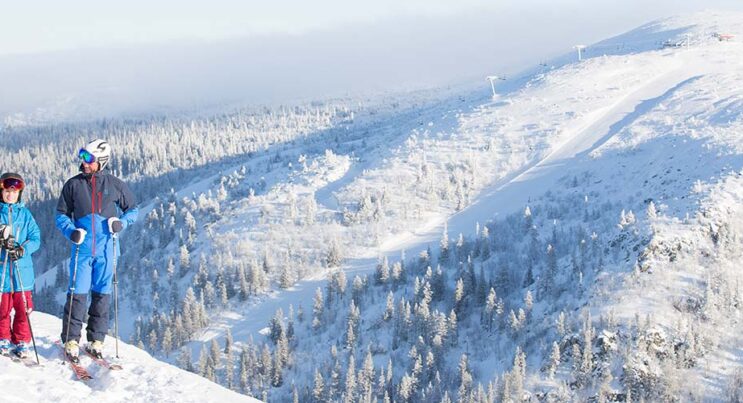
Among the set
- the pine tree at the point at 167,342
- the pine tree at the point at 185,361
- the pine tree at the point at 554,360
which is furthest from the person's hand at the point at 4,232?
the pine tree at the point at 167,342

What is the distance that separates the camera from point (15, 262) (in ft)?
43.6

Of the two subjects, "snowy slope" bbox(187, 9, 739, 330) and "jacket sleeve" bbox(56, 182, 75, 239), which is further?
"snowy slope" bbox(187, 9, 739, 330)

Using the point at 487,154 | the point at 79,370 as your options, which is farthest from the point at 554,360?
the point at 487,154

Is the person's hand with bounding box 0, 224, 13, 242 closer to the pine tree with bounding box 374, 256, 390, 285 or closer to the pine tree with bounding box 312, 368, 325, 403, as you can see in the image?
the pine tree with bounding box 312, 368, 325, 403

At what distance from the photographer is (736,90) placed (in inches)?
4033

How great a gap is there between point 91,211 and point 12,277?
77.7 inches

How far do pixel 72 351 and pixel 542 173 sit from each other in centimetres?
8558

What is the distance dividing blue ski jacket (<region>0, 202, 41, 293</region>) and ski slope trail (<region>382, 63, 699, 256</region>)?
71.7 metres

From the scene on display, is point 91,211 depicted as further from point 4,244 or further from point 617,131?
point 617,131

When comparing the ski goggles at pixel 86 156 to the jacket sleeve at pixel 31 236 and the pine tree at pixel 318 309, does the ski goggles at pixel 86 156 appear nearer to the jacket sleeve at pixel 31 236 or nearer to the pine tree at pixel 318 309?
the jacket sleeve at pixel 31 236

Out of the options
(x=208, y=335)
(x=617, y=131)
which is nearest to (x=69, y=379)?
(x=208, y=335)

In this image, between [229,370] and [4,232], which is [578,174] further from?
[4,232]

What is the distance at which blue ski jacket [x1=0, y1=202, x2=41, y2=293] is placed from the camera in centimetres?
1319

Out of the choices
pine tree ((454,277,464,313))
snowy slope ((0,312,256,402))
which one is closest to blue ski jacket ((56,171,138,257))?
snowy slope ((0,312,256,402))
